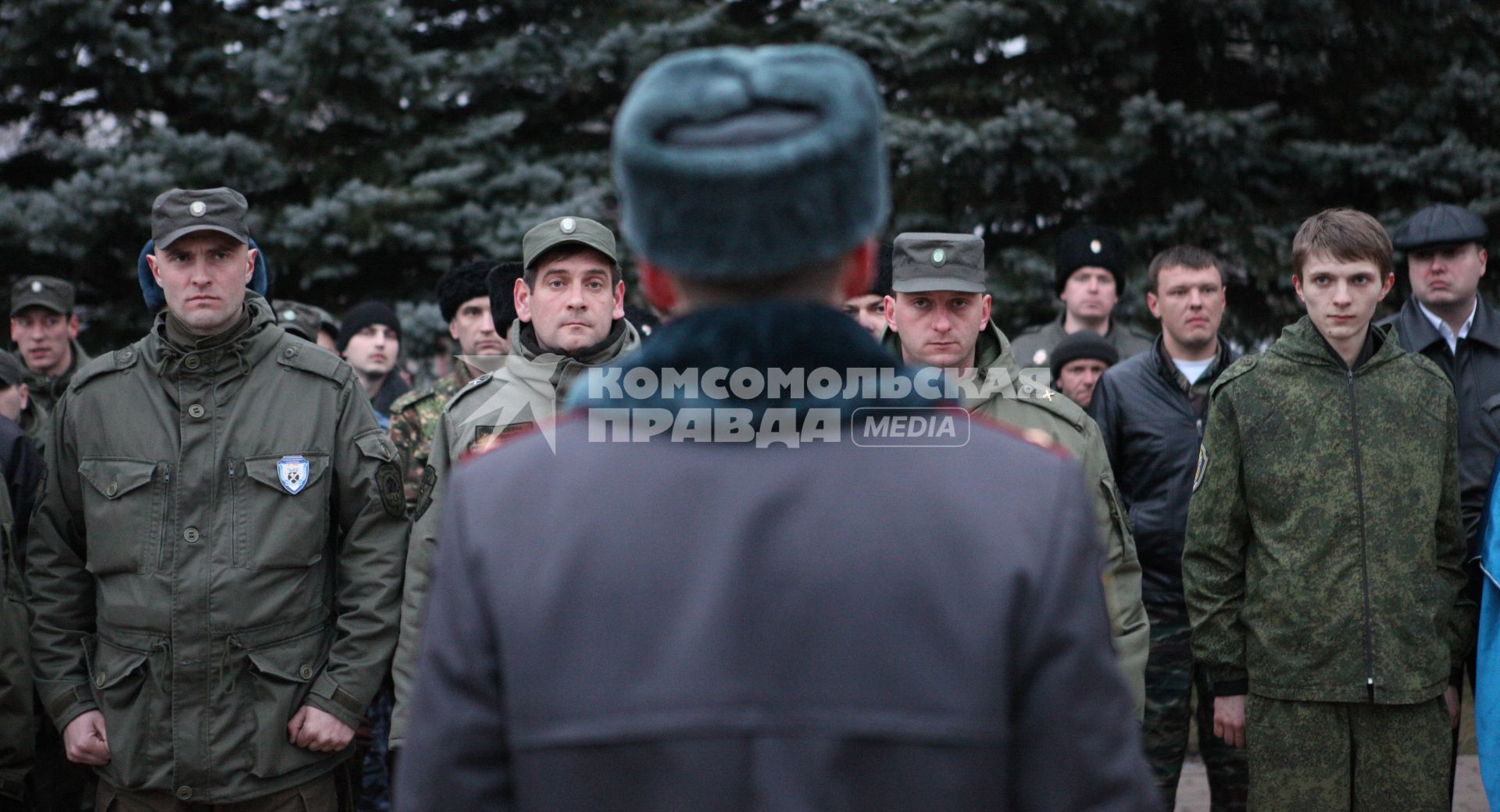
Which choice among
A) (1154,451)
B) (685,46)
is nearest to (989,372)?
(1154,451)

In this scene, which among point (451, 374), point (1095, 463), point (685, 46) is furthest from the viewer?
point (685, 46)

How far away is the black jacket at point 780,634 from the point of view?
1.46 metres

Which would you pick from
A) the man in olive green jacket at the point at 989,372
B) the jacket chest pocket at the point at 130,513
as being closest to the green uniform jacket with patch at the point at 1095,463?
the man in olive green jacket at the point at 989,372

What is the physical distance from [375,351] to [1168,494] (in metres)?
4.25

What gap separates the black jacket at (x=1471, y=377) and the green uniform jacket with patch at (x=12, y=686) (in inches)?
192

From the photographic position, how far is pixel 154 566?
3982mm

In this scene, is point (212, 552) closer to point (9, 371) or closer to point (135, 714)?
point (135, 714)

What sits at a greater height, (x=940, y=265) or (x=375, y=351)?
(x=940, y=265)

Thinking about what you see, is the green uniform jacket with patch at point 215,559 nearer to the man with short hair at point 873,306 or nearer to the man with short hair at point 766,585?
the man with short hair at point 873,306

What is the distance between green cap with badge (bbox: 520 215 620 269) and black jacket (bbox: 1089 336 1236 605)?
203 cm

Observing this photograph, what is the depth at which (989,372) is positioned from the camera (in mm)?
4477

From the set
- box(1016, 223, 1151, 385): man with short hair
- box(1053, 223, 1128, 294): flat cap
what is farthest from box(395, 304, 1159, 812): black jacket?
box(1053, 223, 1128, 294): flat cap

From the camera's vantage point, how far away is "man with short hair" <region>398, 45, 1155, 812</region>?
1465 mm

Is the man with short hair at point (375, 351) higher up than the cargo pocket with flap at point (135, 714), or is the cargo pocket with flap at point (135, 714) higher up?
the man with short hair at point (375, 351)
